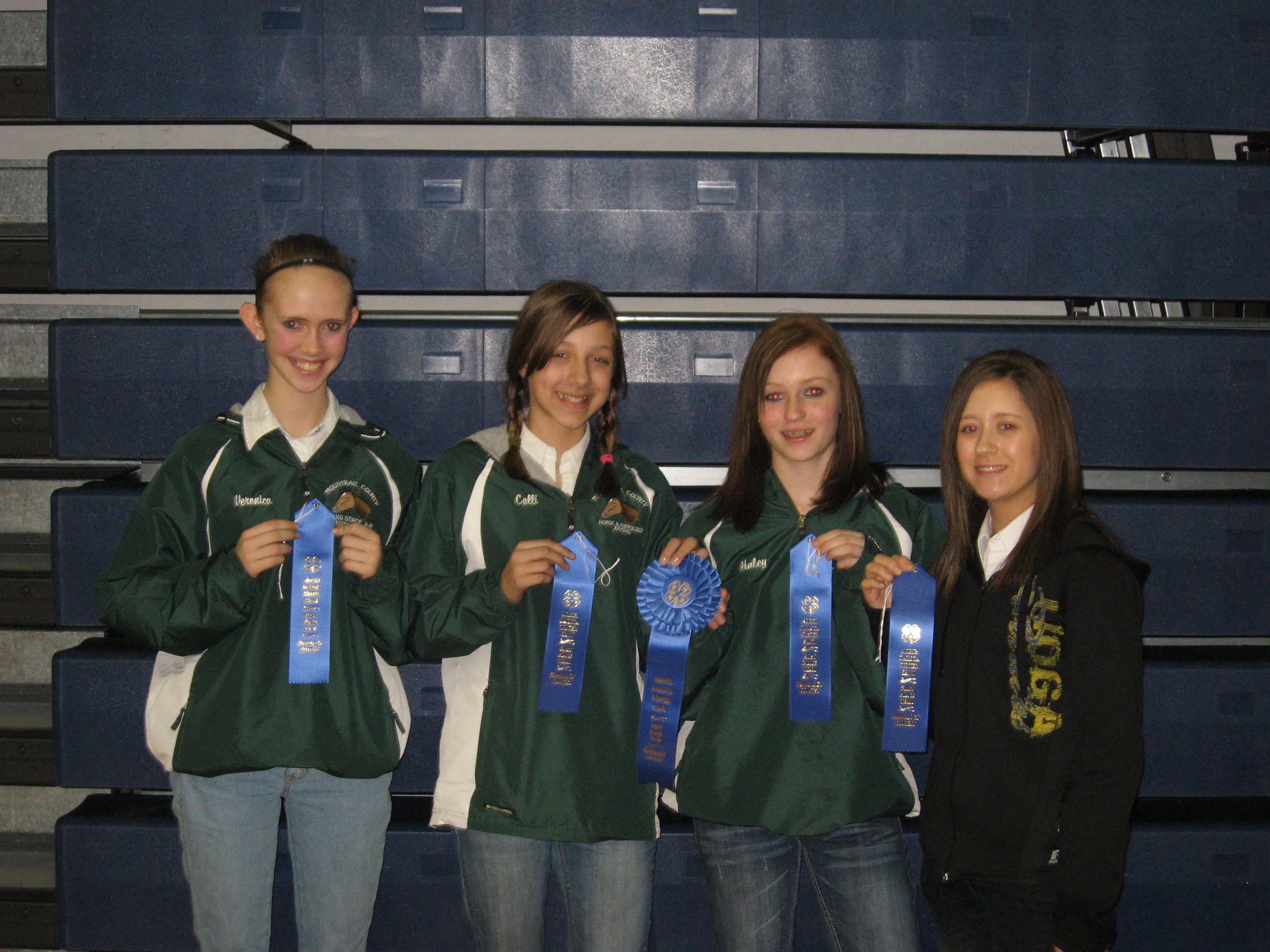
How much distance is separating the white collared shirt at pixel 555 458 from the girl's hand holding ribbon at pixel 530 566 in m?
0.13

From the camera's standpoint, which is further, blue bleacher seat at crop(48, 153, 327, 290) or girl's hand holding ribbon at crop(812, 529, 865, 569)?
blue bleacher seat at crop(48, 153, 327, 290)

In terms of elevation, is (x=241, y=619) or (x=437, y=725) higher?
(x=241, y=619)

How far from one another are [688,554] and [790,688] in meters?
0.22

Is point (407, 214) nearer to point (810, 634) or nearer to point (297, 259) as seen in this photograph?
point (297, 259)

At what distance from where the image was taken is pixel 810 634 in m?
1.34

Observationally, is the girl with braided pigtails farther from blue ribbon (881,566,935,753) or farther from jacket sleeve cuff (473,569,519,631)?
blue ribbon (881,566,935,753)

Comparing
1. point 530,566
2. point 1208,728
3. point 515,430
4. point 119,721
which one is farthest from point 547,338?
point 1208,728

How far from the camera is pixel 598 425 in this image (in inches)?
62.8

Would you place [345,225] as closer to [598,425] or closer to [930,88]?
[598,425]

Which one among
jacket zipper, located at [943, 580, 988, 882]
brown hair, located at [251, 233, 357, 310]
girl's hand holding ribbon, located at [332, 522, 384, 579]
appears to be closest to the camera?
jacket zipper, located at [943, 580, 988, 882]

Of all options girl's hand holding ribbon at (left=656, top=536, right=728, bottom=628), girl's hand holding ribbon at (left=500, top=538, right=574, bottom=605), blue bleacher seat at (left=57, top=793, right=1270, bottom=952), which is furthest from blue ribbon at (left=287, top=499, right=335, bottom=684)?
blue bleacher seat at (left=57, top=793, right=1270, bottom=952)

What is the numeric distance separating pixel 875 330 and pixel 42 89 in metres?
1.67

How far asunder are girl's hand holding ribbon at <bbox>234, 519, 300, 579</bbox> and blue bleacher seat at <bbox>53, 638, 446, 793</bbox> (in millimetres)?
566

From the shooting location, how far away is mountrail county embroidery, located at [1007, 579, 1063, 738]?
1.19 m
